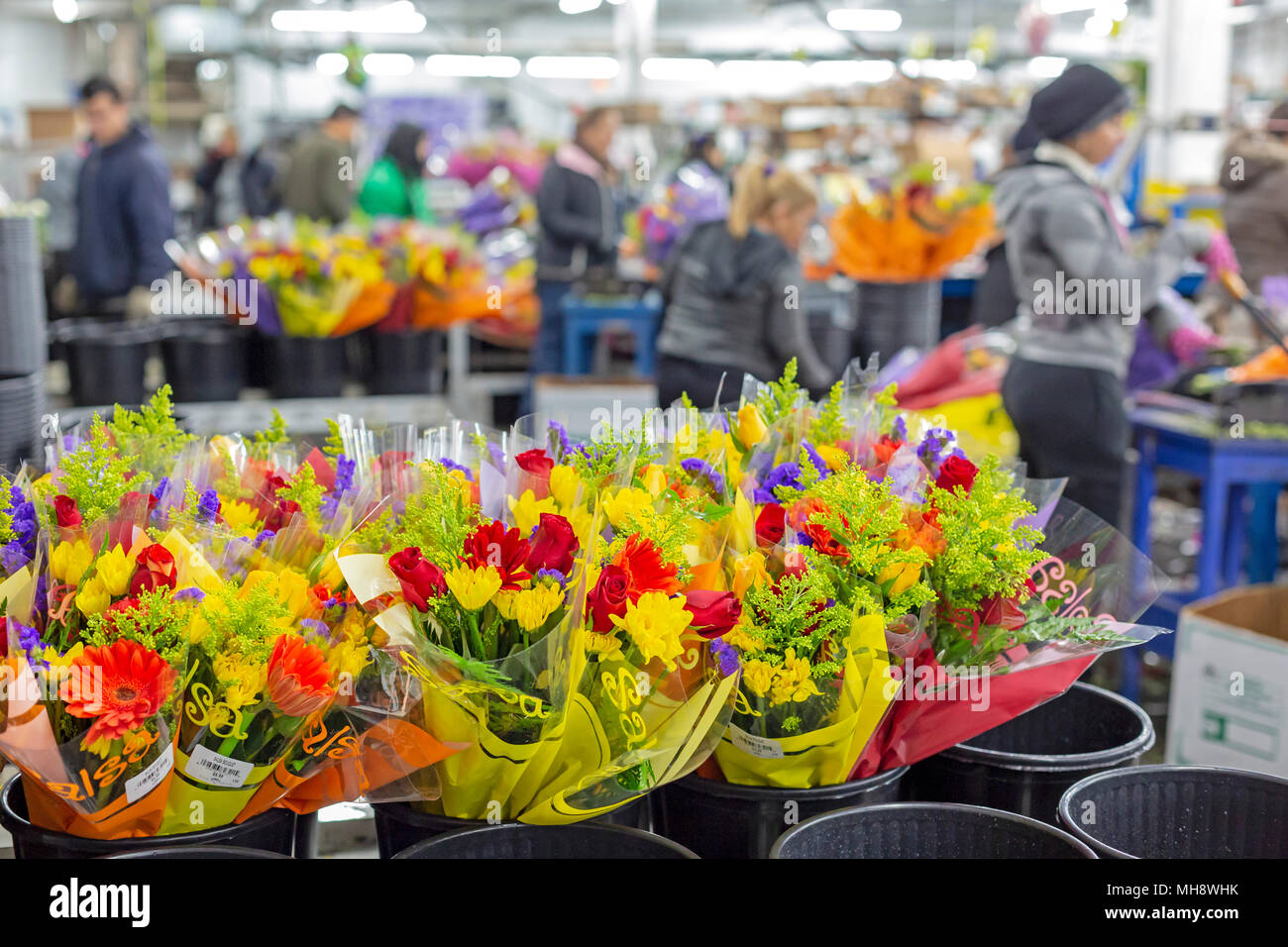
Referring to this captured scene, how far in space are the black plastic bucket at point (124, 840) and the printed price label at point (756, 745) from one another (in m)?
0.39

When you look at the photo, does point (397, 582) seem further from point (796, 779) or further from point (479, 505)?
point (796, 779)

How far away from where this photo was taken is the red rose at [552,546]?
1.02 metres

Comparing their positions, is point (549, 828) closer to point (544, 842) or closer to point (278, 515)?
point (544, 842)

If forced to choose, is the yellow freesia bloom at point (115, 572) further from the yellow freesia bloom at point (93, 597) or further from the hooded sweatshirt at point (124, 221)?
the hooded sweatshirt at point (124, 221)

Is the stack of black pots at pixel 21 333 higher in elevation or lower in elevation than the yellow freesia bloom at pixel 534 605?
higher

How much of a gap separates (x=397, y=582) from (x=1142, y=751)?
2.37 feet

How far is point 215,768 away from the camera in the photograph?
→ 1003 mm

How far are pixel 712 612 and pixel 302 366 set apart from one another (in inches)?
129

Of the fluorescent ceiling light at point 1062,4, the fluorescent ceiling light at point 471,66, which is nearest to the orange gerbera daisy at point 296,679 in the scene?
the fluorescent ceiling light at point 1062,4

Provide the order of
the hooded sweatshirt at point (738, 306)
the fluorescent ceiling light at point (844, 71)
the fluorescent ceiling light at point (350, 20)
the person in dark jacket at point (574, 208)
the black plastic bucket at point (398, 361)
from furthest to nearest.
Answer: the fluorescent ceiling light at point (844, 71) → the fluorescent ceiling light at point (350, 20) → the person in dark jacket at point (574, 208) → the black plastic bucket at point (398, 361) → the hooded sweatshirt at point (738, 306)

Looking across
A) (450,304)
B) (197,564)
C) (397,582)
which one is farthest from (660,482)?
(450,304)

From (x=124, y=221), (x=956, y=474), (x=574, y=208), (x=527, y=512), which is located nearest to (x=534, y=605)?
(x=527, y=512)

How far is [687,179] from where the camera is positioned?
290 inches
